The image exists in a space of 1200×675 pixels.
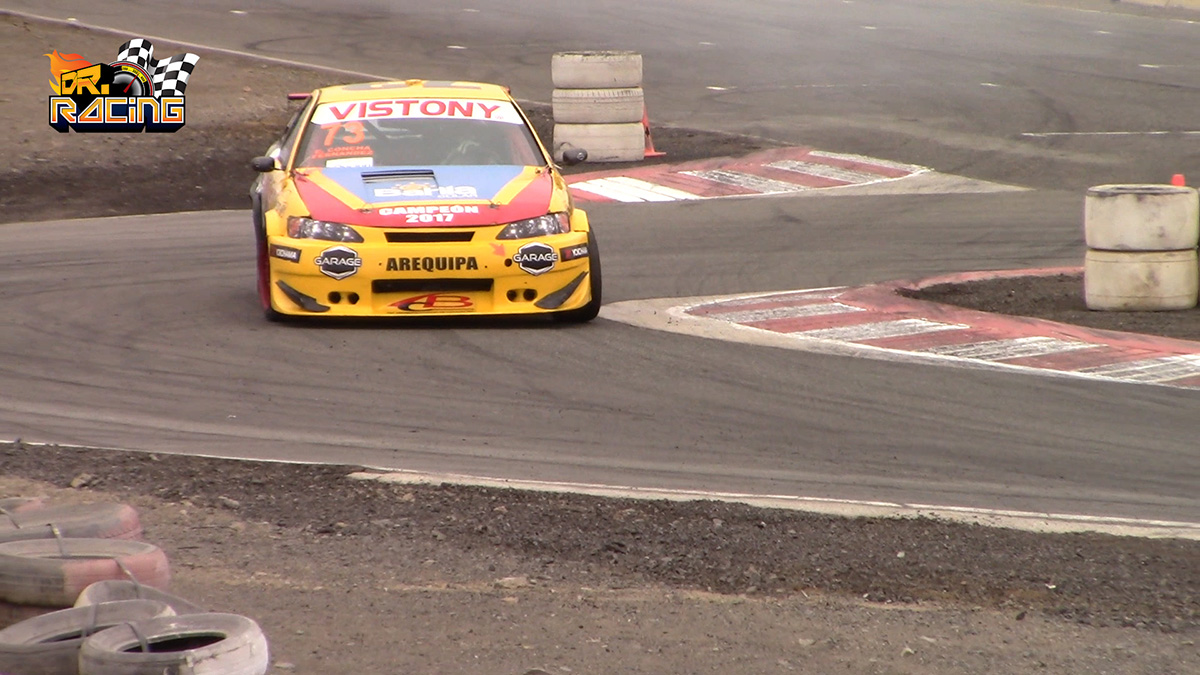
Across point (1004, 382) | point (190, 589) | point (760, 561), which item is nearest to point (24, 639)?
point (190, 589)

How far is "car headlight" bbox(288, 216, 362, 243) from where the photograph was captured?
8.39m

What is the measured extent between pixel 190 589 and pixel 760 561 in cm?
172

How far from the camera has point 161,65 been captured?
61.8 feet

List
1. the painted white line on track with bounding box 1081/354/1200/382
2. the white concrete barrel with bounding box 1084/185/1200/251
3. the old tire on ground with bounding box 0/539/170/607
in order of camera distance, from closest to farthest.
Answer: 1. the old tire on ground with bounding box 0/539/170/607
2. the painted white line on track with bounding box 1081/354/1200/382
3. the white concrete barrel with bounding box 1084/185/1200/251

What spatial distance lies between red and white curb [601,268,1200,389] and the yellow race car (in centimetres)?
69

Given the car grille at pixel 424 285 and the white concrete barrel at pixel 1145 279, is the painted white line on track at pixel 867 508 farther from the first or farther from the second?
the white concrete barrel at pixel 1145 279

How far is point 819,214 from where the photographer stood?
43.1 ft

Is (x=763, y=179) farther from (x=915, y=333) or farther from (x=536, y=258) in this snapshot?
(x=536, y=258)

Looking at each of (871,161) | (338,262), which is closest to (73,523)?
(338,262)

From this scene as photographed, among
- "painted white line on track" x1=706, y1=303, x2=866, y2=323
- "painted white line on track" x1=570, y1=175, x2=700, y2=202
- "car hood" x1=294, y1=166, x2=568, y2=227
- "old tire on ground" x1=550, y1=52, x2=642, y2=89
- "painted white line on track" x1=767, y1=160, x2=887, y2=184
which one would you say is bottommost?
"painted white line on track" x1=706, y1=303, x2=866, y2=323

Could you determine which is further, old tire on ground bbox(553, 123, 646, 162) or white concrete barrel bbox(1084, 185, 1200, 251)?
old tire on ground bbox(553, 123, 646, 162)

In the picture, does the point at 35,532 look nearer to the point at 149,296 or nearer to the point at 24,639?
the point at 24,639

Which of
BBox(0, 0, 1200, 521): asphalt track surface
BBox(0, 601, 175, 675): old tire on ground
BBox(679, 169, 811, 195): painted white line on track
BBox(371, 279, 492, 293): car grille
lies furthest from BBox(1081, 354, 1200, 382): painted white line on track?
BBox(679, 169, 811, 195): painted white line on track

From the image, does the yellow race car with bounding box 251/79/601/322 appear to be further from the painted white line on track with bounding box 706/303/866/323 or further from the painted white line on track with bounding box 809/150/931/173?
the painted white line on track with bounding box 809/150/931/173
